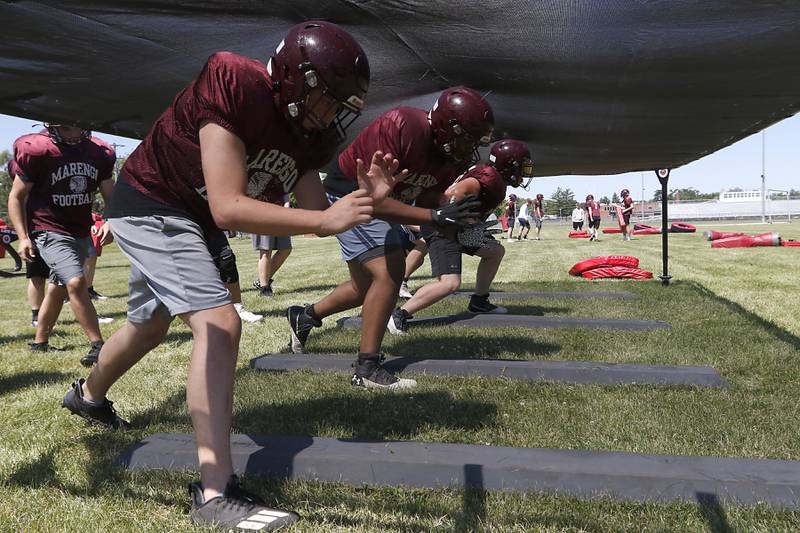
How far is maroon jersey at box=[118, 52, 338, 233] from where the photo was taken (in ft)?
7.07

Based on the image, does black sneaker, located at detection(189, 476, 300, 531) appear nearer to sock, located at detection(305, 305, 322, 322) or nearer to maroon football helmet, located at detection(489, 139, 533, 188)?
sock, located at detection(305, 305, 322, 322)

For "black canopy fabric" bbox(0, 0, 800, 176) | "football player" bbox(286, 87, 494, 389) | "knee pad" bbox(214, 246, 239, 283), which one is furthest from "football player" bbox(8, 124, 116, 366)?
"knee pad" bbox(214, 246, 239, 283)

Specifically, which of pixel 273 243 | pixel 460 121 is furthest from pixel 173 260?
pixel 273 243

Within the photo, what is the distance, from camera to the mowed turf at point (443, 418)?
220 cm

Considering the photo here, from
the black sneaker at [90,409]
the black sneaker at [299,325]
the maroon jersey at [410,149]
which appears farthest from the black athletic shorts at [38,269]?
the maroon jersey at [410,149]

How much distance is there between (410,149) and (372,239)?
2.17 ft

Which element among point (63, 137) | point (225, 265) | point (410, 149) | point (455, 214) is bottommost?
point (225, 265)

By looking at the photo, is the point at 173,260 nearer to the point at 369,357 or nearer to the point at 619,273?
the point at 369,357

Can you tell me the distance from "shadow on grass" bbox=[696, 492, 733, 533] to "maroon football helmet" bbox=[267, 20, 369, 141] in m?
1.93

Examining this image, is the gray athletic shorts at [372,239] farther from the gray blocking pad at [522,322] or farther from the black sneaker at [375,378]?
the gray blocking pad at [522,322]

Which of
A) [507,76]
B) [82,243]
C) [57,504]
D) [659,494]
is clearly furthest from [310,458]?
[82,243]

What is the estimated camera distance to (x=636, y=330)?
5.47m

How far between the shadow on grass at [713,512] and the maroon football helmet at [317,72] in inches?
76.1

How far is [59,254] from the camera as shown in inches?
196
